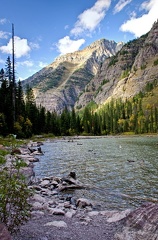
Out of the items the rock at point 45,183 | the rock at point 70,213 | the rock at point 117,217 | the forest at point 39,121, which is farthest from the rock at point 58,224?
the forest at point 39,121

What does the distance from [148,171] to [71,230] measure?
19950 millimetres

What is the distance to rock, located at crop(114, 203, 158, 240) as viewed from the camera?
910cm

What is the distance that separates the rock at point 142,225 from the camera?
29.8 ft

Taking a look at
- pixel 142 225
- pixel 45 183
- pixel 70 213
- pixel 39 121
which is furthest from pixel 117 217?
pixel 39 121

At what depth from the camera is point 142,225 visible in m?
9.55

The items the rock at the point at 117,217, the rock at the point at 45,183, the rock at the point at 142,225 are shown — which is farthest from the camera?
the rock at the point at 45,183

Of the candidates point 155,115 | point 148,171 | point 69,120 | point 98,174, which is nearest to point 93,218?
point 98,174

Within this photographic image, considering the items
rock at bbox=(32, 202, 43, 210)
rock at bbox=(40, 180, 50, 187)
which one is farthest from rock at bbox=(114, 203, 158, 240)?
rock at bbox=(40, 180, 50, 187)

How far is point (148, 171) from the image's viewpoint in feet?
93.3

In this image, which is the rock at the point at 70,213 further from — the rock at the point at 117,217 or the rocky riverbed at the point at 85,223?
the rock at the point at 117,217

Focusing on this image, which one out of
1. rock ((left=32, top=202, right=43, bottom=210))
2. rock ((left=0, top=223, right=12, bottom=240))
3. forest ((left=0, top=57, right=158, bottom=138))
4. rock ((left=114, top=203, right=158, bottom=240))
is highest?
forest ((left=0, top=57, right=158, bottom=138))

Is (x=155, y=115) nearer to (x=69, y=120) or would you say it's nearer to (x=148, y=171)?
(x=69, y=120)

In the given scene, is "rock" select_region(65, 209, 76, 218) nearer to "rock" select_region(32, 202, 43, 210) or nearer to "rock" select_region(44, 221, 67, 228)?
"rock" select_region(44, 221, 67, 228)

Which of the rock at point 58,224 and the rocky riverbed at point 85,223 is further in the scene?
the rock at point 58,224
